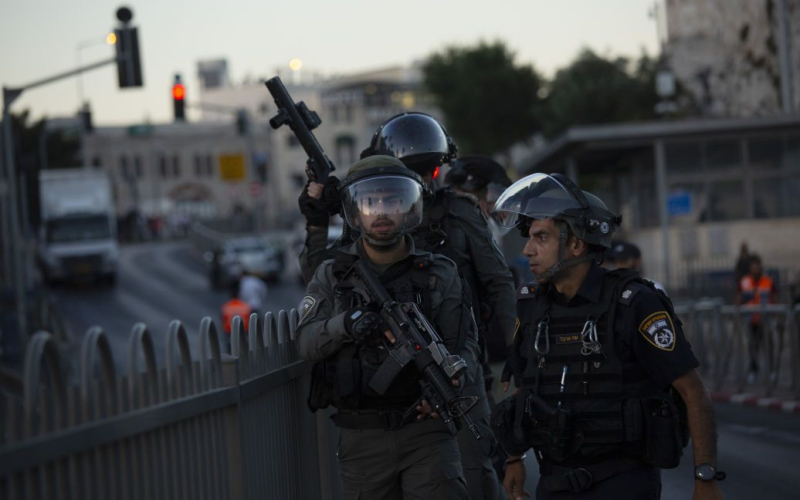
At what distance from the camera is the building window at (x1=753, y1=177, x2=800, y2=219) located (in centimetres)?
2938

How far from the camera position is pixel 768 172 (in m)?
29.3

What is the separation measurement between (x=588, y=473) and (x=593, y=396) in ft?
0.83

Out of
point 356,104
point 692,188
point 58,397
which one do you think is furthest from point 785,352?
point 356,104

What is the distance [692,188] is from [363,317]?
26360 mm

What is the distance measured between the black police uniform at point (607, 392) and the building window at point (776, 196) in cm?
2662

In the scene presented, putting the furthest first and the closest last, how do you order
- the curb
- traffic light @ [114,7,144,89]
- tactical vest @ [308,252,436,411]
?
traffic light @ [114,7,144,89]
the curb
tactical vest @ [308,252,436,411]

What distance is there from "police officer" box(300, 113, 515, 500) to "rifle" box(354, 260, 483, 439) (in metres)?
0.88

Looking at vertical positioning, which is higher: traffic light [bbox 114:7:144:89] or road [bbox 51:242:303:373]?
traffic light [bbox 114:7:144:89]

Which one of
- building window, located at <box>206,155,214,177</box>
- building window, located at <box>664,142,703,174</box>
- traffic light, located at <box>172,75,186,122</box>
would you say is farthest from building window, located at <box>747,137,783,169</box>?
building window, located at <box>206,155,214,177</box>

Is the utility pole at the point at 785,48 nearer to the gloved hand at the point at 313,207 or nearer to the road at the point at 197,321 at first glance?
the road at the point at 197,321

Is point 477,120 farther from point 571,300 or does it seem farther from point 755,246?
point 571,300

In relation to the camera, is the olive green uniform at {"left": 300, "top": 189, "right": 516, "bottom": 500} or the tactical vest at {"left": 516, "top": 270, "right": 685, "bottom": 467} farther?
the olive green uniform at {"left": 300, "top": 189, "right": 516, "bottom": 500}

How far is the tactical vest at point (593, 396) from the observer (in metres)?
3.91

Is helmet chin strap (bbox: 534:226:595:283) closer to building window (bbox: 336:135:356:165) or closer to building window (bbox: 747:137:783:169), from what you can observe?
building window (bbox: 747:137:783:169)
